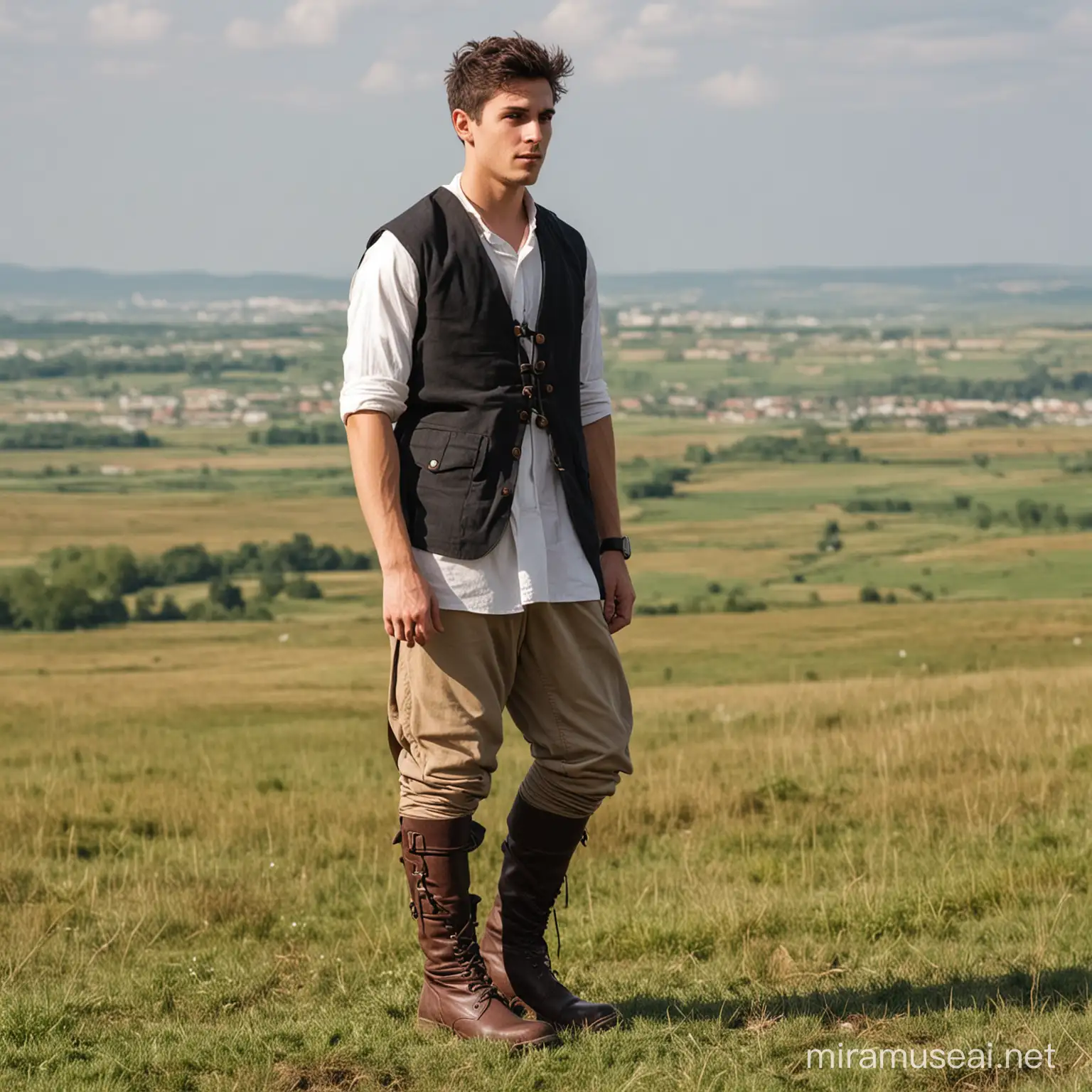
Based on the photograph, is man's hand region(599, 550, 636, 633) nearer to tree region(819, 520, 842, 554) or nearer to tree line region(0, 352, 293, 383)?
tree region(819, 520, 842, 554)

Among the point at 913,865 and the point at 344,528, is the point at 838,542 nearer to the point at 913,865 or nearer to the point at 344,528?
the point at 344,528

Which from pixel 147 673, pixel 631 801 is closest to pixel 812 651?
pixel 147 673

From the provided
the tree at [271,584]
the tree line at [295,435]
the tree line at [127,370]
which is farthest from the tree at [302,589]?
the tree line at [127,370]

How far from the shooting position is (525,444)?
4.17 meters

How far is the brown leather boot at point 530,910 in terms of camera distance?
4.42m

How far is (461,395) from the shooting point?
4090 mm

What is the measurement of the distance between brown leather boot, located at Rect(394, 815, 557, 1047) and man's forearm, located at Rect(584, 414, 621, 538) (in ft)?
3.07

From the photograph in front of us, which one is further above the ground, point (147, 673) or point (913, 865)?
point (913, 865)

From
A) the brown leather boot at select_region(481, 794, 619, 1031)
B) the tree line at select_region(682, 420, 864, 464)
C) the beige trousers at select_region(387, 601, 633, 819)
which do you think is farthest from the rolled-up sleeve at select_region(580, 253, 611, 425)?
the tree line at select_region(682, 420, 864, 464)

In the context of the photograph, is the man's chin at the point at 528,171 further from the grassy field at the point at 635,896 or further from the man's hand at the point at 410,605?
the grassy field at the point at 635,896

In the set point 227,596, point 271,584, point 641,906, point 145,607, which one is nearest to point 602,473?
point 641,906

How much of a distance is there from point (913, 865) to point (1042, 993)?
191 cm

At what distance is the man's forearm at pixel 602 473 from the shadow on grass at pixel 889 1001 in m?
1.38

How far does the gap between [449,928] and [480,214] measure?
1.95 meters
